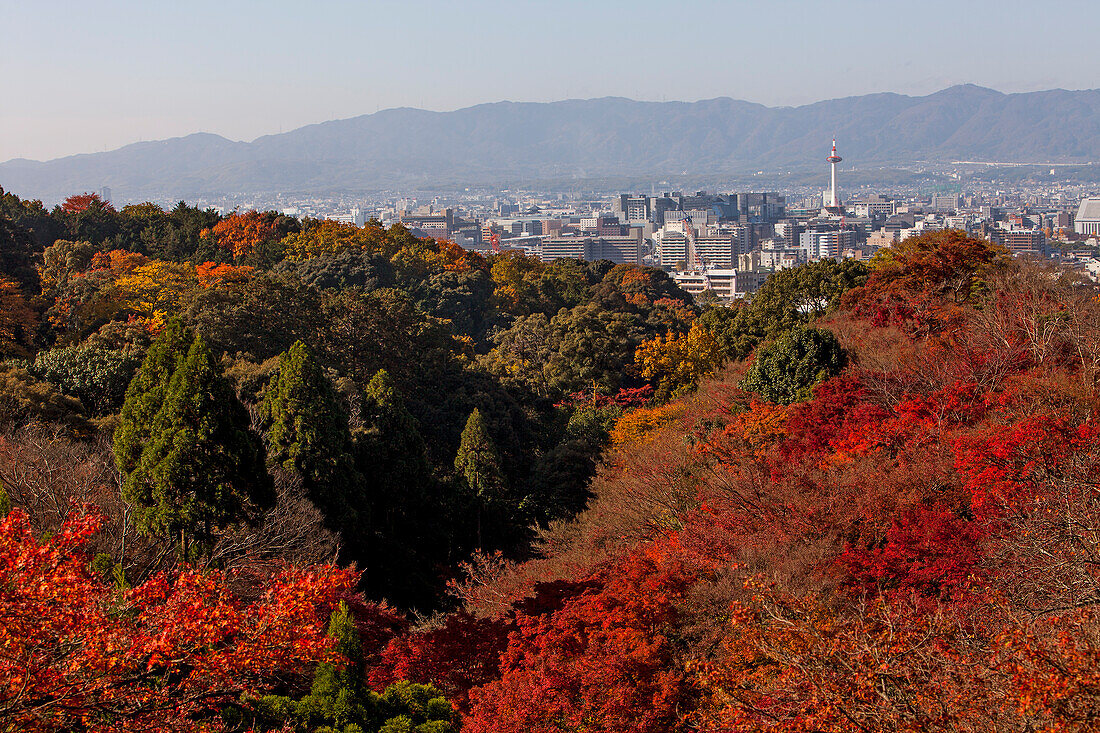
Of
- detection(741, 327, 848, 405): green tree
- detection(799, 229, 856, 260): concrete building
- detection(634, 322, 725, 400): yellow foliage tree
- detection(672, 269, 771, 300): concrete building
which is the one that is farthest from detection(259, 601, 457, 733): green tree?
detection(799, 229, 856, 260): concrete building

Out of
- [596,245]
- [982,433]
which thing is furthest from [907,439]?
[596,245]

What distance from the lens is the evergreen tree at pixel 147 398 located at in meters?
11.8

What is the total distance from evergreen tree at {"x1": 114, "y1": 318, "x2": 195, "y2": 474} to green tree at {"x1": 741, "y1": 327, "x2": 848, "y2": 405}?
9.71 metres

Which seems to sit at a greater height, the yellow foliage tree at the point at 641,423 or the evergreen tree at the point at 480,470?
the yellow foliage tree at the point at 641,423

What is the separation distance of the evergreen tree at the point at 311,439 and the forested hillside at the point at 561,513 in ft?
0.15

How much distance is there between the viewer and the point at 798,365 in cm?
1678

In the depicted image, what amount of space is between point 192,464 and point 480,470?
799cm

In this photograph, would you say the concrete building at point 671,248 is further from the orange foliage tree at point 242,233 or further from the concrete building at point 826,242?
the orange foliage tree at point 242,233

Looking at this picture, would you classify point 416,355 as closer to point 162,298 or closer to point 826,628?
point 162,298

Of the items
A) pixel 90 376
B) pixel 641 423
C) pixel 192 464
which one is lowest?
pixel 641 423

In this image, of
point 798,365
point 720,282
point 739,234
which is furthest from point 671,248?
point 798,365

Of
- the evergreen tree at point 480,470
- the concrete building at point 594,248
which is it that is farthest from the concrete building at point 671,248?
the evergreen tree at point 480,470

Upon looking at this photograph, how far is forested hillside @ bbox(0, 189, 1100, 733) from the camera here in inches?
231

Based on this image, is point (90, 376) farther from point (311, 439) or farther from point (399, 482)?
point (399, 482)
